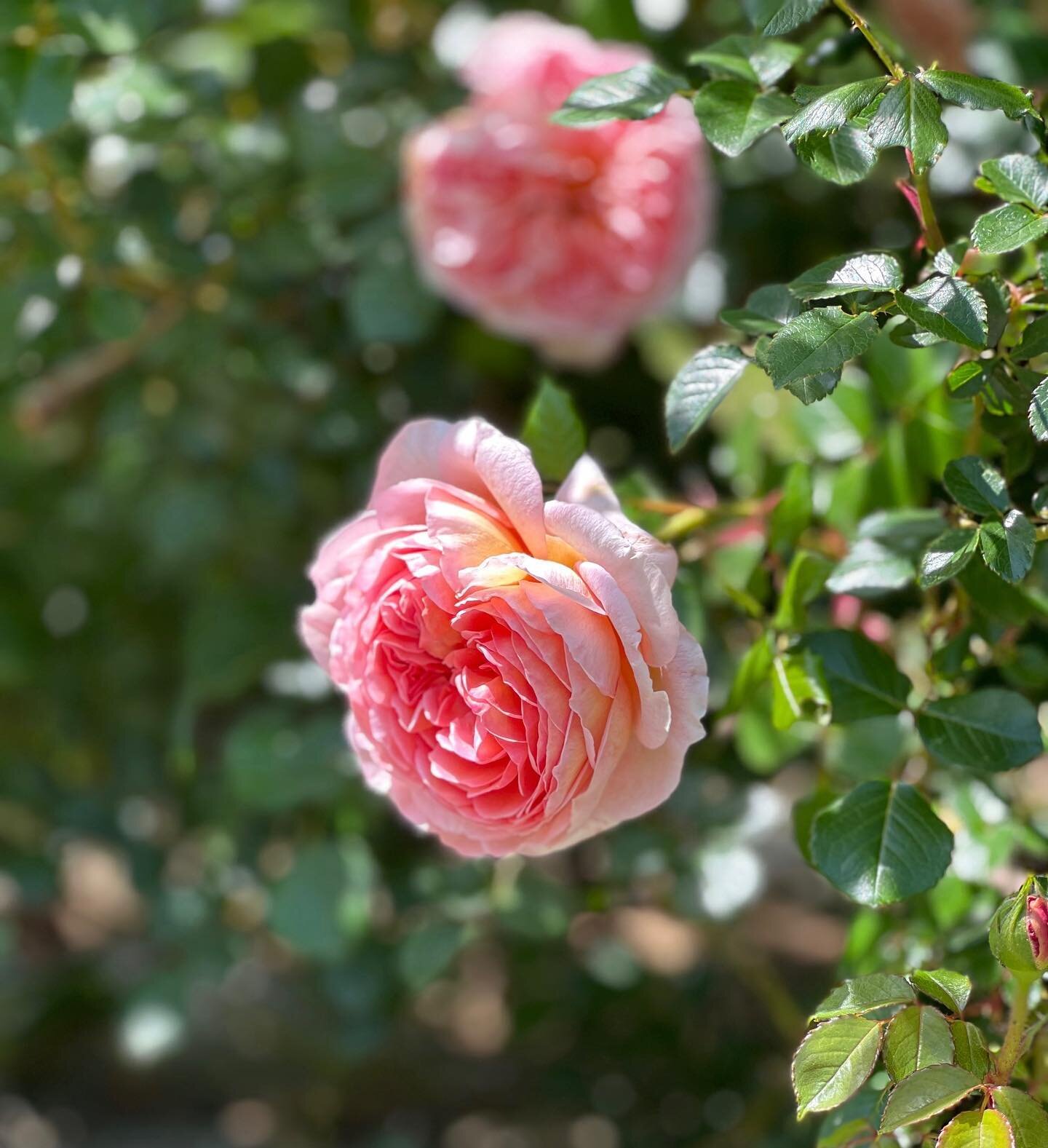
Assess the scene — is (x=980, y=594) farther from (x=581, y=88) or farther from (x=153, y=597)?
(x=153, y=597)

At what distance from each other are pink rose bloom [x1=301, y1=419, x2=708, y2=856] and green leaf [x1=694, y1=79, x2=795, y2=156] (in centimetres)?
14

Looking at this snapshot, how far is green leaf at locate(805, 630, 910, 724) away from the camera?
0.52 metres

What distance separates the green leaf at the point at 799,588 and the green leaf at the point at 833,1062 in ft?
0.59

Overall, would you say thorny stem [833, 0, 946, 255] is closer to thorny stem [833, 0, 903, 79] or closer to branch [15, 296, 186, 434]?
thorny stem [833, 0, 903, 79]

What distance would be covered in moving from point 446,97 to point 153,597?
578 millimetres

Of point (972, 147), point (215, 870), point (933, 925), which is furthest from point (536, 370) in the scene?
point (933, 925)

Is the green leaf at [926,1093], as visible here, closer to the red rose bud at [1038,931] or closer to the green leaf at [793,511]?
the red rose bud at [1038,931]

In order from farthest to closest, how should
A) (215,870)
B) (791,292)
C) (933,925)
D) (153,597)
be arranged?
(153,597)
(215,870)
(933,925)
(791,292)

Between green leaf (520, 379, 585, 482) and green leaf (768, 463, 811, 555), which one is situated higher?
green leaf (520, 379, 585, 482)

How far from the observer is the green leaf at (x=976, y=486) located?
17.6 inches

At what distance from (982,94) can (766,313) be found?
0.36 feet

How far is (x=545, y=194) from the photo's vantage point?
0.84 metres

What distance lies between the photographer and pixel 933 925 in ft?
1.94

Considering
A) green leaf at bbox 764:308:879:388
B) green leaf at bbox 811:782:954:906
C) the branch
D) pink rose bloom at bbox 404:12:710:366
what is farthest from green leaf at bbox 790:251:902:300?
the branch
